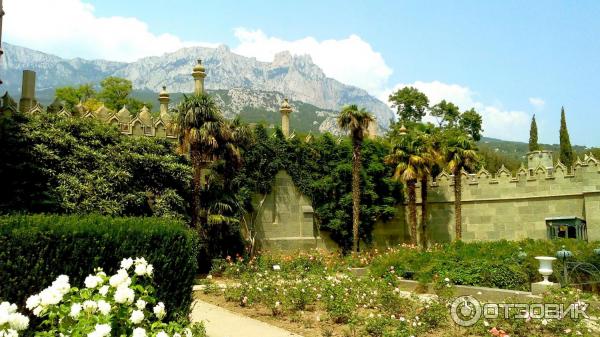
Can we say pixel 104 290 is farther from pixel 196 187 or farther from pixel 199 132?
pixel 196 187

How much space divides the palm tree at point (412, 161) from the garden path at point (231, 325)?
15.5 meters

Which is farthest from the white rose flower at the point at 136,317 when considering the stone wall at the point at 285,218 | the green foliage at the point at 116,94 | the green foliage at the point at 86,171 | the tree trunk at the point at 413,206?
the green foliage at the point at 116,94

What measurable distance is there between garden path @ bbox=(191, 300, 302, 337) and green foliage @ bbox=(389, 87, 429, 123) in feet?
116

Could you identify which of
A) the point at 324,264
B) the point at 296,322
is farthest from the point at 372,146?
the point at 296,322

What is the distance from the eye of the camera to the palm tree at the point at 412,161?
999 inches

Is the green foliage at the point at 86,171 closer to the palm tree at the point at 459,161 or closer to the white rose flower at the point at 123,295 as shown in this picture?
the white rose flower at the point at 123,295

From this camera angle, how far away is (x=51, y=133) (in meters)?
17.8

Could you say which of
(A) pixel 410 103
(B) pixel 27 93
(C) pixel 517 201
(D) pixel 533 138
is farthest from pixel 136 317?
(D) pixel 533 138

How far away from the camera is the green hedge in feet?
23.6

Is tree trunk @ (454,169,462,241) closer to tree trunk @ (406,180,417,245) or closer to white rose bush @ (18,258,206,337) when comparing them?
tree trunk @ (406,180,417,245)

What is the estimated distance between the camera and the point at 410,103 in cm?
4481

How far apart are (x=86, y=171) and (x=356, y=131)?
1252 centimetres

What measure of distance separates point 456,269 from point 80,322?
11616 millimetres

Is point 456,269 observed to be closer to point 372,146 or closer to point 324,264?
point 324,264
